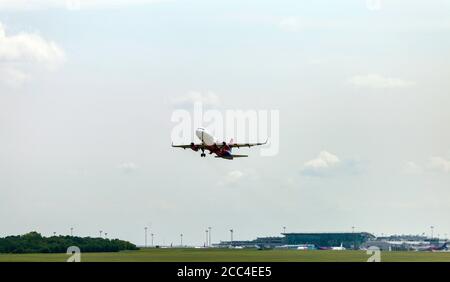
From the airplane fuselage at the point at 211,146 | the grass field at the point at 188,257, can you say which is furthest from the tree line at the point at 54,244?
the airplane fuselage at the point at 211,146

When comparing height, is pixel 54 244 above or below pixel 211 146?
below

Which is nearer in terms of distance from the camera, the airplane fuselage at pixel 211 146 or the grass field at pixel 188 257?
the grass field at pixel 188 257

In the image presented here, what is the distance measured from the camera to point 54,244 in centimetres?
16688

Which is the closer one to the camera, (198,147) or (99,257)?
(99,257)

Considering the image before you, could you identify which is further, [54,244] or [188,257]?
[54,244]

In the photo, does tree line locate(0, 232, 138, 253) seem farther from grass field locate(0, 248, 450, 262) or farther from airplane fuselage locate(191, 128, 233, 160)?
airplane fuselage locate(191, 128, 233, 160)

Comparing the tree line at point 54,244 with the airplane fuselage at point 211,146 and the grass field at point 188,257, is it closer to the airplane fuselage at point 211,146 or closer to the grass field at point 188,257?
the grass field at point 188,257

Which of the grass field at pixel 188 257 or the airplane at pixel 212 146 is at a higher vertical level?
the airplane at pixel 212 146

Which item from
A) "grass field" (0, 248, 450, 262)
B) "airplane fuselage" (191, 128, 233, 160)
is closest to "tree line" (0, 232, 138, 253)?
"grass field" (0, 248, 450, 262)

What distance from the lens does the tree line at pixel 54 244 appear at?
16212 cm
